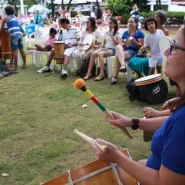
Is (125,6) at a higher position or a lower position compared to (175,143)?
higher

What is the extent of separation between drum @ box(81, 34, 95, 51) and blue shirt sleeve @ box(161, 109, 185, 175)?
18.9ft

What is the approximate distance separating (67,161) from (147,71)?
10.2ft

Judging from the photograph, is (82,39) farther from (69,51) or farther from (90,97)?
(90,97)

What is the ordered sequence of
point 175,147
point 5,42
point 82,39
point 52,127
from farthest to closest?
point 5,42
point 82,39
point 52,127
point 175,147

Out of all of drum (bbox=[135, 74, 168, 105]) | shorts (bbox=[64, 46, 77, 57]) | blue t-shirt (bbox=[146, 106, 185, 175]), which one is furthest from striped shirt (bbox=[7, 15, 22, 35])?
blue t-shirt (bbox=[146, 106, 185, 175])

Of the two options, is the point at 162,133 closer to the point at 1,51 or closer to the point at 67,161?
the point at 67,161

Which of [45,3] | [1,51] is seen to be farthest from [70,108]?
[45,3]

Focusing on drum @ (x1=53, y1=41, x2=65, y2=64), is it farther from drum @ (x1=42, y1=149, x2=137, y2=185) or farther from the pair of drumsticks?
drum @ (x1=42, y1=149, x2=137, y2=185)

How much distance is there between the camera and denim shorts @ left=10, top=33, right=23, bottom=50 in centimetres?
797

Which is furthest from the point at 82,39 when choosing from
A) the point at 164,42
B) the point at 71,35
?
the point at 164,42

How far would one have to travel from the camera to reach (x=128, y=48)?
6402mm

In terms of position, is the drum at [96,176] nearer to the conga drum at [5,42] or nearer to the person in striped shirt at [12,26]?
the person in striped shirt at [12,26]

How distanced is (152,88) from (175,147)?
12.4ft

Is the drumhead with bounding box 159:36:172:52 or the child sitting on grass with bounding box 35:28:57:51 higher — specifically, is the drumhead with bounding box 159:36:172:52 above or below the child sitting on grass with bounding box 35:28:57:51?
above
